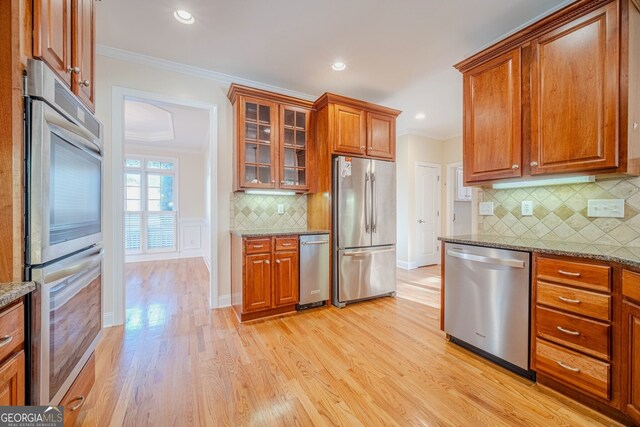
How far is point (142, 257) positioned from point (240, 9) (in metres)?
5.67

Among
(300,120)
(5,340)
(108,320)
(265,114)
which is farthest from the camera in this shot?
(300,120)

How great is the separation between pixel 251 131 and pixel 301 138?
0.64 meters

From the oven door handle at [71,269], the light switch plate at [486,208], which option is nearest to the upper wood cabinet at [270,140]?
the oven door handle at [71,269]

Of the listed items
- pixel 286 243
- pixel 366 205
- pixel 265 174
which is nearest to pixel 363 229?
pixel 366 205

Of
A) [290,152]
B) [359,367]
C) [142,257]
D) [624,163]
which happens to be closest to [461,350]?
[359,367]

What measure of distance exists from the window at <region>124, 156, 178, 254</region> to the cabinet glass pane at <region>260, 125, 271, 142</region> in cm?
426

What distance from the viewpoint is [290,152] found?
3299 millimetres

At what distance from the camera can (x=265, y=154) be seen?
315 centimetres

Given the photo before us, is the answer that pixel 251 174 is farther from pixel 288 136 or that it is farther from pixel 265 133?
pixel 288 136

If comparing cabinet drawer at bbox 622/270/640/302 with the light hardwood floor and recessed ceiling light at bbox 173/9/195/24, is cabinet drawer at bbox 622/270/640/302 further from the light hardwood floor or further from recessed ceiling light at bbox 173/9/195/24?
recessed ceiling light at bbox 173/9/195/24

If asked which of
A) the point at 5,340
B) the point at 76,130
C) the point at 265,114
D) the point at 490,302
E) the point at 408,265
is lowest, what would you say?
the point at 408,265

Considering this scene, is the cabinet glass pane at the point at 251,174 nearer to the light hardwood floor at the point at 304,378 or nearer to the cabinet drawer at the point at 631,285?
the light hardwood floor at the point at 304,378

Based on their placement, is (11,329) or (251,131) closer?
(11,329)

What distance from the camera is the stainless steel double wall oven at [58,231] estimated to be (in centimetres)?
92
